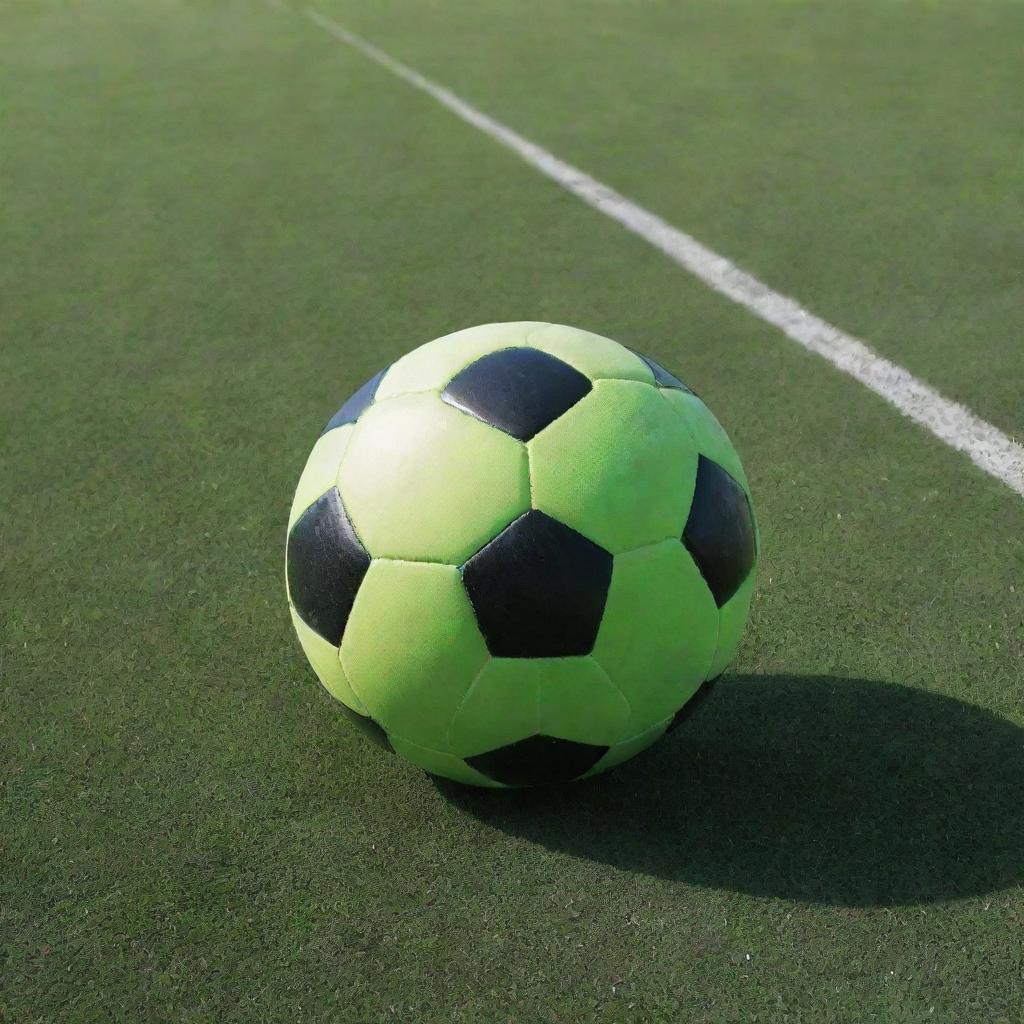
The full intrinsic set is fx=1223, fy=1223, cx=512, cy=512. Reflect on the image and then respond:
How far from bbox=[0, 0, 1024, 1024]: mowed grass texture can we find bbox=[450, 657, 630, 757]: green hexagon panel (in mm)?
327

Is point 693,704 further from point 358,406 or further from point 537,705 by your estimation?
point 358,406

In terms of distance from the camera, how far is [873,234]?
5508 millimetres

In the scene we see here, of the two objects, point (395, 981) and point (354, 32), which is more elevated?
point (395, 981)

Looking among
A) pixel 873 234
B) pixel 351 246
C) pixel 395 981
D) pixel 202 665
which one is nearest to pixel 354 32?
pixel 351 246

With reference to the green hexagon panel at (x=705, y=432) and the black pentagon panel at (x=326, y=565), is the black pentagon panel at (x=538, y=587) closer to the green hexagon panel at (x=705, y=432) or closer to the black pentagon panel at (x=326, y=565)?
the black pentagon panel at (x=326, y=565)

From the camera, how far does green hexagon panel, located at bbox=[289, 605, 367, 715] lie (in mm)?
2582

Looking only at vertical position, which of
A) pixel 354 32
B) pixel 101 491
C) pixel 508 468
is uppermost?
pixel 508 468

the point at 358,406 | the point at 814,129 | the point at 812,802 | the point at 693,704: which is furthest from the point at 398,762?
the point at 814,129

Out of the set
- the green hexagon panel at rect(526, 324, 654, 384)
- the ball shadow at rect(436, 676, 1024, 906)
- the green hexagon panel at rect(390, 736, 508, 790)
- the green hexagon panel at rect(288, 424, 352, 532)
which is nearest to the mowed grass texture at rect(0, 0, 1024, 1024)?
the ball shadow at rect(436, 676, 1024, 906)

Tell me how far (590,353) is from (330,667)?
88cm

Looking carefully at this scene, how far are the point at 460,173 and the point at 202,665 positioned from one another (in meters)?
3.97

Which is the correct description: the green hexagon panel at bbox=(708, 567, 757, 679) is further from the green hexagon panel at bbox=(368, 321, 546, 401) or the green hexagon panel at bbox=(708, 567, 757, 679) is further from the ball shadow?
the green hexagon panel at bbox=(368, 321, 546, 401)

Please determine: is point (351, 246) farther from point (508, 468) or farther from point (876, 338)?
point (508, 468)

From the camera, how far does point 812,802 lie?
2754 mm
